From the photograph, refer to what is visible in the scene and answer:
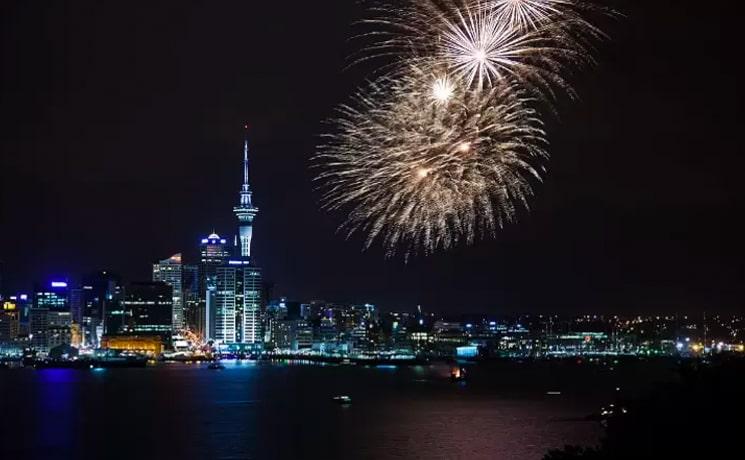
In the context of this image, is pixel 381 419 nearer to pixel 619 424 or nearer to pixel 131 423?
pixel 131 423

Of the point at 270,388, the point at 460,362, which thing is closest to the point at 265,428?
the point at 270,388

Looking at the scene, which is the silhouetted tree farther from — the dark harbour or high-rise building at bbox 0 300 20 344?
high-rise building at bbox 0 300 20 344

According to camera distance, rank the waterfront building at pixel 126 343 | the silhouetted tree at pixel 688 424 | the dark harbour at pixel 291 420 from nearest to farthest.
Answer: the silhouetted tree at pixel 688 424 < the dark harbour at pixel 291 420 < the waterfront building at pixel 126 343

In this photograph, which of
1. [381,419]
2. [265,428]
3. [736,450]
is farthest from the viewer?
[381,419]

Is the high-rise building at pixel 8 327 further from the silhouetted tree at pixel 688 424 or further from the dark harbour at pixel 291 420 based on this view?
the silhouetted tree at pixel 688 424

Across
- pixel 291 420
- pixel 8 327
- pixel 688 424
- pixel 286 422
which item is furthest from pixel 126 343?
pixel 688 424

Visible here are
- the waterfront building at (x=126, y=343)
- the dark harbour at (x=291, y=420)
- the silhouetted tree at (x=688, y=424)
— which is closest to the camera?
the silhouetted tree at (x=688, y=424)

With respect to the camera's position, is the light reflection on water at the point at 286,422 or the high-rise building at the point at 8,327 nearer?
the light reflection on water at the point at 286,422

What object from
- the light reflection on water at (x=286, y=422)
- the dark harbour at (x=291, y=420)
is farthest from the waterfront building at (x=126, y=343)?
the light reflection on water at (x=286, y=422)

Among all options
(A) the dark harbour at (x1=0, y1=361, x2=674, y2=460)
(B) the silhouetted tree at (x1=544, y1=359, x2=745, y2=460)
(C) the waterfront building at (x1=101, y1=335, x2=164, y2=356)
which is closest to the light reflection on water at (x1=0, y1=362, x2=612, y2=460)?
(A) the dark harbour at (x1=0, y1=361, x2=674, y2=460)
